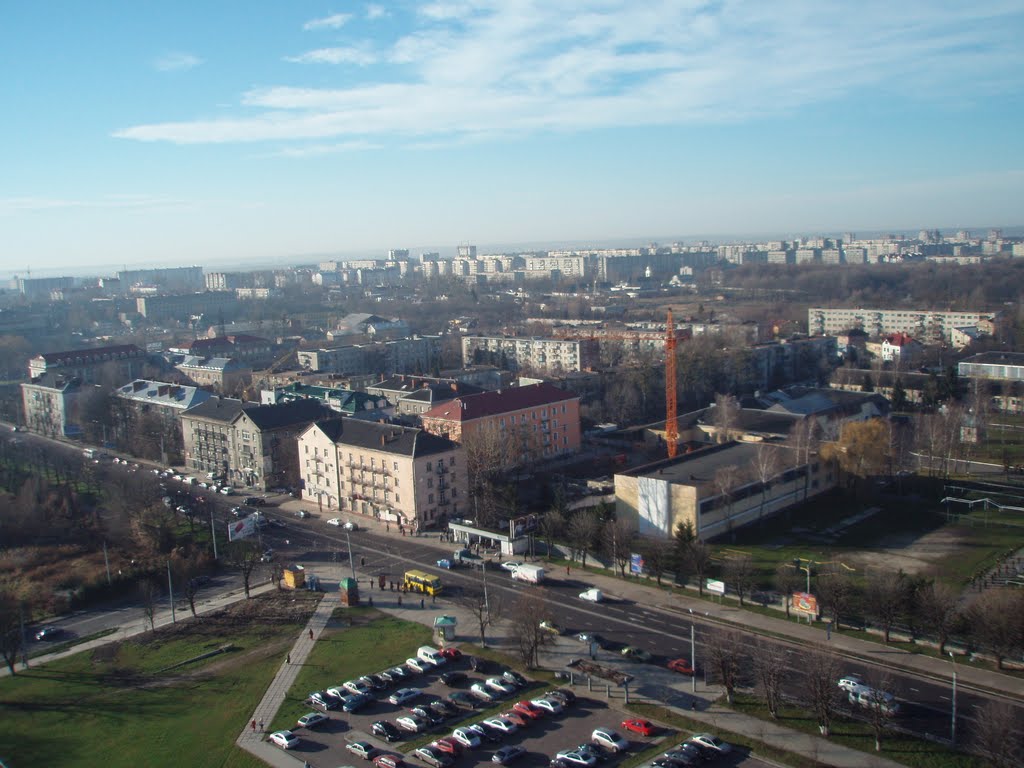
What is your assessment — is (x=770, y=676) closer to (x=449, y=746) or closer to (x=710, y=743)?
(x=710, y=743)

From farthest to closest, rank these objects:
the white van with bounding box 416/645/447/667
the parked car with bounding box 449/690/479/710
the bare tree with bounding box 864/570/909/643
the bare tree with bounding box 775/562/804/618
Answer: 1. the bare tree with bounding box 775/562/804/618
2. the white van with bounding box 416/645/447/667
3. the bare tree with bounding box 864/570/909/643
4. the parked car with bounding box 449/690/479/710

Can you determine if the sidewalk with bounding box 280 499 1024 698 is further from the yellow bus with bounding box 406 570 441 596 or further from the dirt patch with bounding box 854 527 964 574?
the dirt patch with bounding box 854 527 964 574

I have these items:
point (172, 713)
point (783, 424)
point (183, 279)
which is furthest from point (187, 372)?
point (183, 279)

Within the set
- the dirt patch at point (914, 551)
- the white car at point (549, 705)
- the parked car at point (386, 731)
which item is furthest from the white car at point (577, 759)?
the dirt patch at point (914, 551)

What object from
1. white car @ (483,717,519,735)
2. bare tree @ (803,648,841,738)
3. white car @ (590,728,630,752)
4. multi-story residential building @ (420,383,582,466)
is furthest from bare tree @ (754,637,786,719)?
multi-story residential building @ (420,383,582,466)

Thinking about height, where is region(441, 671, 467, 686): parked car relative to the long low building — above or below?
below
